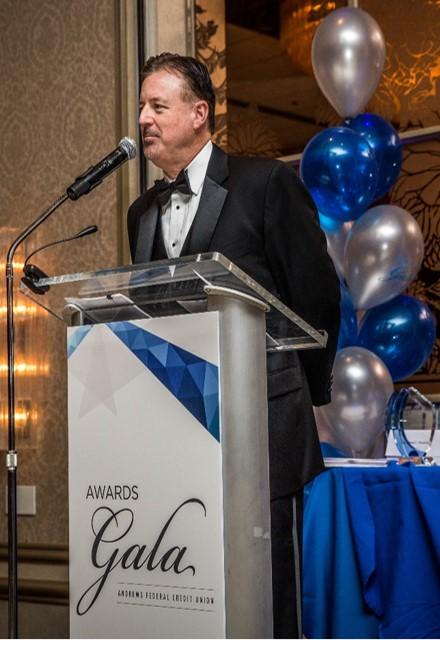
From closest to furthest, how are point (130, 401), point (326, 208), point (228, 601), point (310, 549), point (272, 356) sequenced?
point (228, 601)
point (130, 401)
point (272, 356)
point (310, 549)
point (326, 208)

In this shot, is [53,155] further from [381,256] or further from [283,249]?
[283,249]

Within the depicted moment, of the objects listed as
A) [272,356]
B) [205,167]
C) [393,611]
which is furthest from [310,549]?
[205,167]

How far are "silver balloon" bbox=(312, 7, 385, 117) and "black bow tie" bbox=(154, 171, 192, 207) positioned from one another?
1.15 m

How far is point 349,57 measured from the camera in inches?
112

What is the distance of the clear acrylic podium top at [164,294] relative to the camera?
131cm

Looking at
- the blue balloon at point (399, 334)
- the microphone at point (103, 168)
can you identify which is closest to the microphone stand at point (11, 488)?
the microphone at point (103, 168)

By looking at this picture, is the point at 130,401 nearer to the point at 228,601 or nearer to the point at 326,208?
the point at 228,601

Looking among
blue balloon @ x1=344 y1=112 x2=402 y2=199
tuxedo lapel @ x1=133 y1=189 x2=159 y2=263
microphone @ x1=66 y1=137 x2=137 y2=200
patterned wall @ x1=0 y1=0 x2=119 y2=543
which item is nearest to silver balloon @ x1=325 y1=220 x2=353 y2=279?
blue balloon @ x1=344 y1=112 x2=402 y2=199

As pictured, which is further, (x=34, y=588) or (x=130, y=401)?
(x=34, y=588)

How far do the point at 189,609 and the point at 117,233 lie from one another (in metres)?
2.16

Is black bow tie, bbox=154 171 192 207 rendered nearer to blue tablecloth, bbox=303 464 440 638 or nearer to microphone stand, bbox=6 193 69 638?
microphone stand, bbox=6 193 69 638

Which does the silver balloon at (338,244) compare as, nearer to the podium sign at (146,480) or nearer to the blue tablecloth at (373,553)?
the blue tablecloth at (373,553)

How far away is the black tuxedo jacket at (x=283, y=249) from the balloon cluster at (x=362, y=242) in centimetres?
65

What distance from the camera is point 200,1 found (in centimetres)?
346
